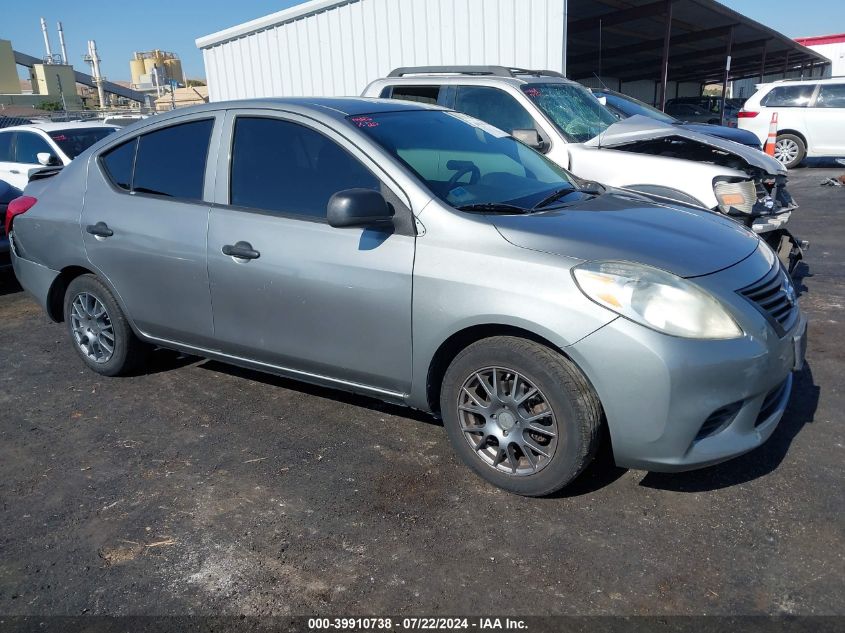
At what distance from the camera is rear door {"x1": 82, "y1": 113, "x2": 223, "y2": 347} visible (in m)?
3.87

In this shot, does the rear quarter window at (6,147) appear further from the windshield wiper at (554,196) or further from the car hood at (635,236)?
the car hood at (635,236)

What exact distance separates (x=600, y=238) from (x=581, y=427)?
0.80 meters

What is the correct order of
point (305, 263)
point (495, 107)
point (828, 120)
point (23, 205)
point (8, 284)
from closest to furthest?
point (305, 263), point (23, 205), point (495, 107), point (8, 284), point (828, 120)

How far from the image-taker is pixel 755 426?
2.90m

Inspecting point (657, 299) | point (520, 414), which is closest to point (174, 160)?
point (520, 414)

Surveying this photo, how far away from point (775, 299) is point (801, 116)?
14.8 meters

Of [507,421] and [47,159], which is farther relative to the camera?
[47,159]

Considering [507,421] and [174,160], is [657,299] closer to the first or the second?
[507,421]

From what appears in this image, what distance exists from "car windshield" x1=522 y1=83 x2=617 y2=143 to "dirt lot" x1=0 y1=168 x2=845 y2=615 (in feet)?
10.8

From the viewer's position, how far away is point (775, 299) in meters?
3.05

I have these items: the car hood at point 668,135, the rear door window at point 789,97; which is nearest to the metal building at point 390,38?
the rear door window at point 789,97

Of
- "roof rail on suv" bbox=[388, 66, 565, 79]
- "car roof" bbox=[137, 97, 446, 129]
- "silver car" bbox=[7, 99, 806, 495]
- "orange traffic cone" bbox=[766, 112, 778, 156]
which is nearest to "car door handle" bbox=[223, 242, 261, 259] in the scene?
"silver car" bbox=[7, 99, 806, 495]

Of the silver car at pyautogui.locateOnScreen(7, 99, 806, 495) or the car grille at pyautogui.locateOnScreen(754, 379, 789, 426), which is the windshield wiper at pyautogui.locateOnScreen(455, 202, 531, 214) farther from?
the car grille at pyautogui.locateOnScreen(754, 379, 789, 426)

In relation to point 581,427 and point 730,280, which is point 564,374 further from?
point 730,280
